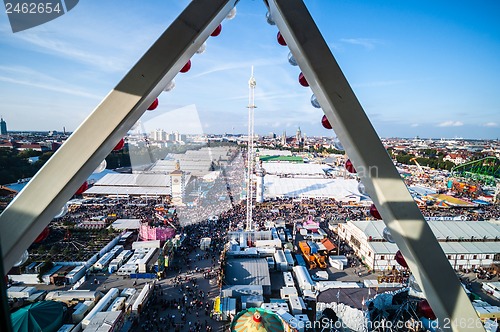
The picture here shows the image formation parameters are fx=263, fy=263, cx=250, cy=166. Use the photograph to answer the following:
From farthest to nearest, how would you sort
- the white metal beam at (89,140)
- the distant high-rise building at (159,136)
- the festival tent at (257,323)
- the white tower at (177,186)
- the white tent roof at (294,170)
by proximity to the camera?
the white tent roof at (294,170) → the white tower at (177,186) → the distant high-rise building at (159,136) → the festival tent at (257,323) → the white metal beam at (89,140)

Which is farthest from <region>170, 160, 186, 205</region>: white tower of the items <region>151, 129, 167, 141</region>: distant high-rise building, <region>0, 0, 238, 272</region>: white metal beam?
<region>0, 0, 238, 272</region>: white metal beam

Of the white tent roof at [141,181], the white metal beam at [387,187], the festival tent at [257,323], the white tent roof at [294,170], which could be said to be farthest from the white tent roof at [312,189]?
the white metal beam at [387,187]

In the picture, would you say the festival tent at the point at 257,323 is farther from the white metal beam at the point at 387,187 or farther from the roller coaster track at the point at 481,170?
the roller coaster track at the point at 481,170

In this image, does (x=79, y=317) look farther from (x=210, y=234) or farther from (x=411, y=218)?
(x=411, y=218)

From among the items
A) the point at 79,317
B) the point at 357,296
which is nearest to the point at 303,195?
the point at 357,296

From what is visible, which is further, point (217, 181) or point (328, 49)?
point (217, 181)

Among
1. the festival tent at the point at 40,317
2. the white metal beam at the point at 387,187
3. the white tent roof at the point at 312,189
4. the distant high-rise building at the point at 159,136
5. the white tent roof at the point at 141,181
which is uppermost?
the distant high-rise building at the point at 159,136

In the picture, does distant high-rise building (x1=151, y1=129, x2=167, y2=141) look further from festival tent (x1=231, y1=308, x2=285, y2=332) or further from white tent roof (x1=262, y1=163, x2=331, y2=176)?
white tent roof (x1=262, y1=163, x2=331, y2=176)
